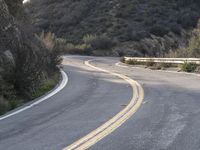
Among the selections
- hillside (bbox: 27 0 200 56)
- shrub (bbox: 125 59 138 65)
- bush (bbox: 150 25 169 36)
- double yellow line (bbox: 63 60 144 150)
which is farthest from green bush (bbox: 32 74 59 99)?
bush (bbox: 150 25 169 36)

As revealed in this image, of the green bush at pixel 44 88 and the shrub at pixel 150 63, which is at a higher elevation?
the green bush at pixel 44 88

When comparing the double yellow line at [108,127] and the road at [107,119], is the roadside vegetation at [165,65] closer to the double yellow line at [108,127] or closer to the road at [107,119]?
the road at [107,119]

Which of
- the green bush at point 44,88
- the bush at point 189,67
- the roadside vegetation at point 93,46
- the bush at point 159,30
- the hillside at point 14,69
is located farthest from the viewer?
the bush at point 159,30

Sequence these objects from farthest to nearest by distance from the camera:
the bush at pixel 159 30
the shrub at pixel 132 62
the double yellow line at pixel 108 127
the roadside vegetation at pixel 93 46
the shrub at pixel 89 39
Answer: the bush at pixel 159 30, the shrub at pixel 89 39, the roadside vegetation at pixel 93 46, the shrub at pixel 132 62, the double yellow line at pixel 108 127

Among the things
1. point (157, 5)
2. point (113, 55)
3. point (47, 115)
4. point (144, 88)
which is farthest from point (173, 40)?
point (47, 115)

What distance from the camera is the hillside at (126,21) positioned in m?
59.6

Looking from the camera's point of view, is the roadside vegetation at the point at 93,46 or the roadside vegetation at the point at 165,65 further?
the roadside vegetation at the point at 93,46

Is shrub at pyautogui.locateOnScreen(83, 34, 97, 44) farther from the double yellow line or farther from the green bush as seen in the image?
the double yellow line

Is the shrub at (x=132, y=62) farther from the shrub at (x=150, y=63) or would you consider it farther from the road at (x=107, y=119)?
the road at (x=107, y=119)

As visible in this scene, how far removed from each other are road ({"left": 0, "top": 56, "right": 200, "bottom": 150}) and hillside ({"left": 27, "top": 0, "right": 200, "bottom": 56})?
137 ft

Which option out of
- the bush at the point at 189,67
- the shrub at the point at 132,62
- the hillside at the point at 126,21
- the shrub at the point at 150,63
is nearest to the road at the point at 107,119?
the bush at the point at 189,67

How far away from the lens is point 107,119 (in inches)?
402

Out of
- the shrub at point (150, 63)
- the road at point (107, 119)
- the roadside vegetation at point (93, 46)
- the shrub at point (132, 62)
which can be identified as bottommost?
the roadside vegetation at point (93, 46)

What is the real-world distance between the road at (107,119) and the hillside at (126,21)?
41.8 m
